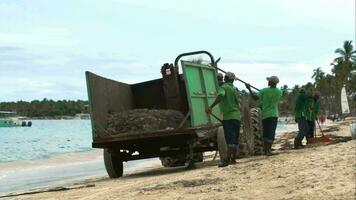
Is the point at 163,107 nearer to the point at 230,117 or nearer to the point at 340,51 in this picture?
the point at 230,117

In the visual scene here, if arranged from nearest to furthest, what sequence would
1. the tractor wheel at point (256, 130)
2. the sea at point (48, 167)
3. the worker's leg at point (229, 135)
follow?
1. the worker's leg at point (229, 135)
2. the tractor wheel at point (256, 130)
3. the sea at point (48, 167)

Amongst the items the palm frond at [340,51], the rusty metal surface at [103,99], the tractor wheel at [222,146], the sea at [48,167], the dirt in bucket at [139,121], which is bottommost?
the sea at [48,167]

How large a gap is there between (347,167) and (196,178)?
7.68 ft

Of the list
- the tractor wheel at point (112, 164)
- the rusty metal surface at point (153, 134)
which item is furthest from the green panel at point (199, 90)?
the tractor wheel at point (112, 164)

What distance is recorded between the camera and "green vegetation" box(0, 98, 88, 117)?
163 m

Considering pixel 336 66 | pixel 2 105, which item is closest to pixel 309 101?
pixel 336 66

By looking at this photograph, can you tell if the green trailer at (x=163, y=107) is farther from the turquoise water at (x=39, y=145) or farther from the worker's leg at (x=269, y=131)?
the turquoise water at (x=39, y=145)

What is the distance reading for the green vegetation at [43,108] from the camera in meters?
163

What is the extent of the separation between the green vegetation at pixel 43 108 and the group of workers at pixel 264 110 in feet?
476

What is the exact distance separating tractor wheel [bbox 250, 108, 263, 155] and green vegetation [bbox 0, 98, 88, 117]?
146m

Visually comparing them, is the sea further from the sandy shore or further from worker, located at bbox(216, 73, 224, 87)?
the sandy shore

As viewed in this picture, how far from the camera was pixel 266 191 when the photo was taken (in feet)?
22.0

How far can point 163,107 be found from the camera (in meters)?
12.7

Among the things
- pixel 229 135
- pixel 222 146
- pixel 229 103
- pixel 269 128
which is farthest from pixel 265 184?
pixel 269 128
